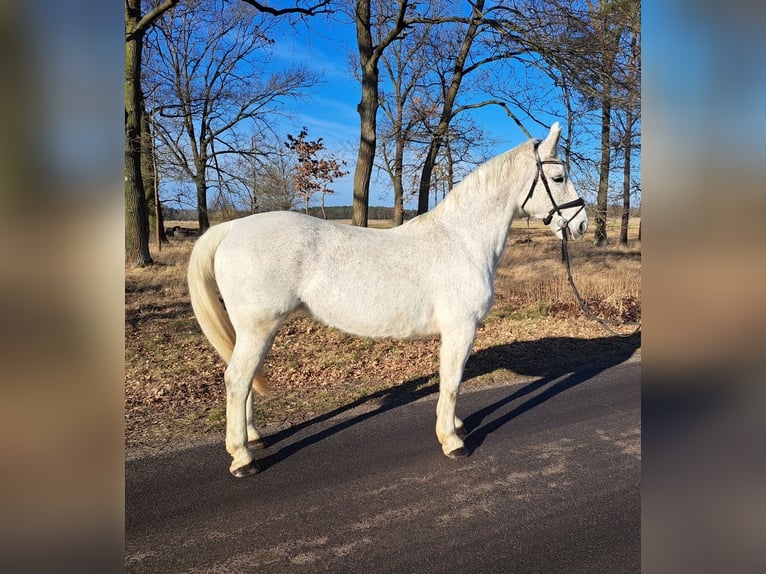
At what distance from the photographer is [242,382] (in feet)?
10.1

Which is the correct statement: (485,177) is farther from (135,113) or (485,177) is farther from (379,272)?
(135,113)

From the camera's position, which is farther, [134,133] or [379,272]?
[134,133]

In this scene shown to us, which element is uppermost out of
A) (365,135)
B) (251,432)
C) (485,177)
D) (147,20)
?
(147,20)

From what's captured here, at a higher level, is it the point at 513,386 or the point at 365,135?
the point at 365,135

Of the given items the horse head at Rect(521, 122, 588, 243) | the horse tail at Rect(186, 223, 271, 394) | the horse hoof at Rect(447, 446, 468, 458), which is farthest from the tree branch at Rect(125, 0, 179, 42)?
the horse hoof at Rect(447, 446, 468, 458)

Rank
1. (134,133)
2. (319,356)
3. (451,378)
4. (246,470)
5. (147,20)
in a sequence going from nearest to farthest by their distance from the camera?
(246,470)
(451,378)
(319,356)
(147,20)
(134,133)

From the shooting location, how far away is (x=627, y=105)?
7.39 meters

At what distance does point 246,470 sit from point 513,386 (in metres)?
3.02

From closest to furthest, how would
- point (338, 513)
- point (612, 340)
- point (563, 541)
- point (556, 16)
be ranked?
point (563, 541), point (338, 513), point (612, 340), point (556, 16)

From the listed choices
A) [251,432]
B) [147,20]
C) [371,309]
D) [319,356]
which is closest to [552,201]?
[371,309]
